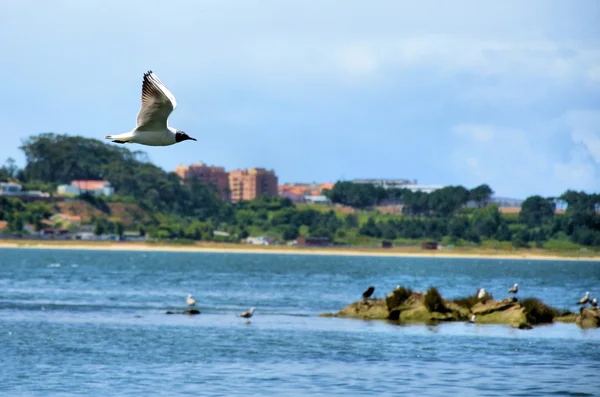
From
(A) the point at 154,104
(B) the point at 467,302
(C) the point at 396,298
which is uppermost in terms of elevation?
(A) the point at 154,104

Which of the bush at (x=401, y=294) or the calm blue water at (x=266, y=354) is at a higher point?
the bush at (x=401, y=294)

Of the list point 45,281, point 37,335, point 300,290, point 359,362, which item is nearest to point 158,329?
point 37,335

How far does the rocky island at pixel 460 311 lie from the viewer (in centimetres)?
5166

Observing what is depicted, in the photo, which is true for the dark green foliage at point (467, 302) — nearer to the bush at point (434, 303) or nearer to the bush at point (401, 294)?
the bush at point (434, 303)

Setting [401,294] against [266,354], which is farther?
[401,294]

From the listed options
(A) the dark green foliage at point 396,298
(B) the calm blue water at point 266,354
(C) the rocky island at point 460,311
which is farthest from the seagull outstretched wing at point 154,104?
(A) the dark green foliage at point 396,298

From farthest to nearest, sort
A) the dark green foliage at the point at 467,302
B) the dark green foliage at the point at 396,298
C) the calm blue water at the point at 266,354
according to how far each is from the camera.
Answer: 1. the dark green foliage at the point at 467,302
2. the dark green foliage at the point at 396,298
3. the calm blue water at the point at 266,354

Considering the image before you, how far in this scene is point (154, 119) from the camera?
2348 cm

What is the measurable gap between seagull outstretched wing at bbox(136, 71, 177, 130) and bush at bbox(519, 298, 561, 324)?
30.9m

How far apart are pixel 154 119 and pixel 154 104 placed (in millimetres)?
463

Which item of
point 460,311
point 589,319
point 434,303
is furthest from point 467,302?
point 589,319

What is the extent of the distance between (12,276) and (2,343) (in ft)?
183

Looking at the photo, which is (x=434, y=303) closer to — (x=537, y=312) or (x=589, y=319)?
(x=537, y=312)

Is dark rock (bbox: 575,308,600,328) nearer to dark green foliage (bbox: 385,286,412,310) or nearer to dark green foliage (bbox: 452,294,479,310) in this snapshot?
dark green foliage (bbox: 452,294,479,310)
